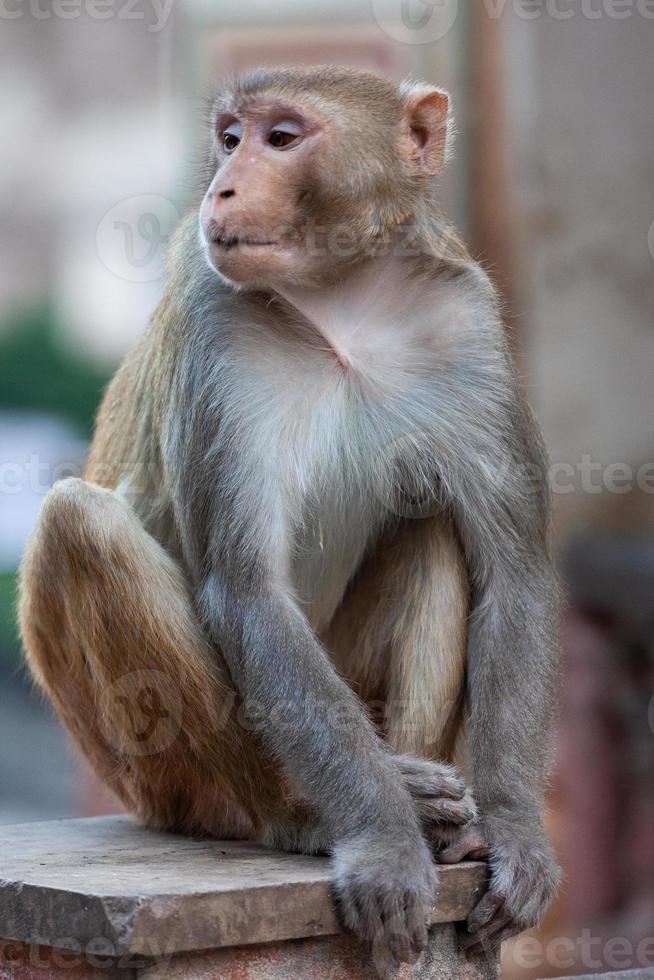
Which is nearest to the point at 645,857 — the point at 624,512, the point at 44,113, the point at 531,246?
the point at 624,512

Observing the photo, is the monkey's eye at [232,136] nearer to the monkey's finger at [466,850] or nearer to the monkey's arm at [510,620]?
the monkey's arm at [510,620]

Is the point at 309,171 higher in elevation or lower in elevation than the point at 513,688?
higher

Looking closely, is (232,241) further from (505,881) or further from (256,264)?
(505,881)

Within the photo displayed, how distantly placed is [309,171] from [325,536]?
1.06 meters

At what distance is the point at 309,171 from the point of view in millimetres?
4156

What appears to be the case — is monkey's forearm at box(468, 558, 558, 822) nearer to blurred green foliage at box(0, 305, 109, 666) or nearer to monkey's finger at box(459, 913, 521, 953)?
monkey's finger at box(459, 913, 521, 953)

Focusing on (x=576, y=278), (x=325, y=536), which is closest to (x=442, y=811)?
(x=325, y=536)

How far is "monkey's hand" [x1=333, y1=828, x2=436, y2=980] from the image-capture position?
3.71 metres

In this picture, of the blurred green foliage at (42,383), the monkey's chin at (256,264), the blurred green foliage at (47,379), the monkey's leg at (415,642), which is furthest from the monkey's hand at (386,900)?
the blurred green foliage at (47,379)

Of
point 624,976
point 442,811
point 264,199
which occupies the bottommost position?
point 624,976

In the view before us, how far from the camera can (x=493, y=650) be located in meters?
4.33

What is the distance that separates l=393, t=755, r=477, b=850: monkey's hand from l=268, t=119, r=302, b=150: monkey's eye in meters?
1.73

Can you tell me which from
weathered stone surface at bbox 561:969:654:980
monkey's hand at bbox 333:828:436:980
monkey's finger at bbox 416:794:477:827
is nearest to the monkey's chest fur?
monkey's finger at bbox 416:794:477:827

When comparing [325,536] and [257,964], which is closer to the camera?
[257,964]
